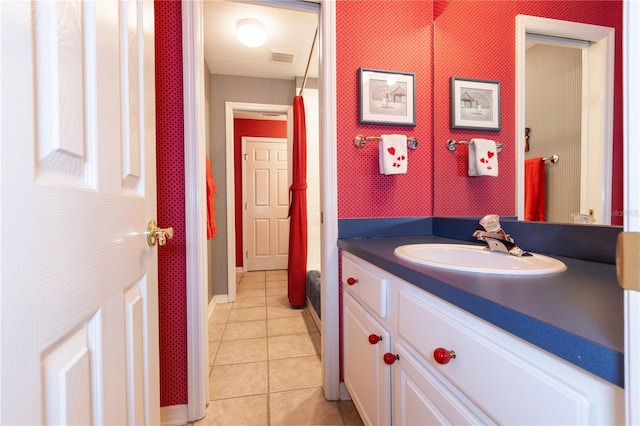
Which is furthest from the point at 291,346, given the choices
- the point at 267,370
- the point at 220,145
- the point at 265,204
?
the point at 265,204

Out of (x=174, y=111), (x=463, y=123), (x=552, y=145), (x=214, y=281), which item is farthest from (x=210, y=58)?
(x=552, y=145)

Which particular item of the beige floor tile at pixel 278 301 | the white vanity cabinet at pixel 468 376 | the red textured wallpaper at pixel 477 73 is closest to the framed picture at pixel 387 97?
the red textured wallpaper at pixel 477 73

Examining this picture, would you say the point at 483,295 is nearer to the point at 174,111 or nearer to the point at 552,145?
the point at 552,145

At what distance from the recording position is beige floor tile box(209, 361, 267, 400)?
1537mm

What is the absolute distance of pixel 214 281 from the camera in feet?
9.63

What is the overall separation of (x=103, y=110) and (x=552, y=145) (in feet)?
4.36

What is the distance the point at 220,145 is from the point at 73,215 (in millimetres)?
2739

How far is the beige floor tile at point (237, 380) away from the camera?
1.54 m

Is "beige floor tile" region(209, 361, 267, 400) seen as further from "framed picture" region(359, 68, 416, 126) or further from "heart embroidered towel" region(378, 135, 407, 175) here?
"framed picture" region(359, 68, 416, 126)

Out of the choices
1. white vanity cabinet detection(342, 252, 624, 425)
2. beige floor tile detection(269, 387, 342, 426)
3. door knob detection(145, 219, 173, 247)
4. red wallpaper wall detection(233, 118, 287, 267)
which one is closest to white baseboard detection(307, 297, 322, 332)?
beige floor tile detection(269, 387, 342, 426)

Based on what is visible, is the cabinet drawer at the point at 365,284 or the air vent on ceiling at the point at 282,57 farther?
the air vent on ceiling at the point at 282,57

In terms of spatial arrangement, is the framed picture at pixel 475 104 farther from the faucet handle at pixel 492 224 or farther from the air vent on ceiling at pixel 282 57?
the air vent on ceiling at pixel 282 57

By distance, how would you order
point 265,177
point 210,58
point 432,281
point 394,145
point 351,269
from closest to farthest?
point 432,281 < point 351,269 < point 394,145 < point 210,58 < point 265,177

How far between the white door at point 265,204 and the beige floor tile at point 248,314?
1641 millimetres
